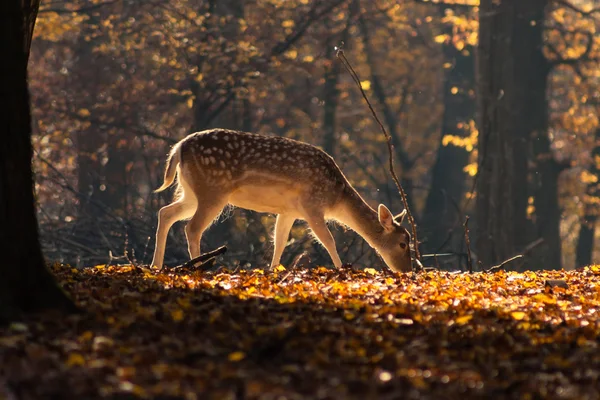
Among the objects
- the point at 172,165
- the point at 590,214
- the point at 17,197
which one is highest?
the point at 17,197

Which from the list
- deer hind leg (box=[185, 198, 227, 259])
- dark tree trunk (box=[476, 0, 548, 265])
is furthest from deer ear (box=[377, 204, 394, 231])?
dark tree trunk (box=[476, 0, 548, 265])

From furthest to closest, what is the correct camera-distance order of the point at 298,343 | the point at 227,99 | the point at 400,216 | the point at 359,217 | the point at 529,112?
the point at 529,112 → the point at 227,99 → the point at 400,216 → the point at 359,217 → the point at 298,343

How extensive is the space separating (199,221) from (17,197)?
5027 millimetres

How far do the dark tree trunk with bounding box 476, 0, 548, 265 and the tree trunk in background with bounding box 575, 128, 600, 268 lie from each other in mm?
7392

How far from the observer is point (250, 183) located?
11.3 meters

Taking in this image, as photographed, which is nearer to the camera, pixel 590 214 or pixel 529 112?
pixel 529 112

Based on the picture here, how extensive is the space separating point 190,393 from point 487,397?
132 centimetres

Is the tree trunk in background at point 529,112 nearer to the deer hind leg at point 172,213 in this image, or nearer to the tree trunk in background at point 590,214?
the tree trunk in background at point 590,214

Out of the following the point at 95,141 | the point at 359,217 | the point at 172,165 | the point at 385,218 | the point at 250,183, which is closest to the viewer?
the point at 172,165

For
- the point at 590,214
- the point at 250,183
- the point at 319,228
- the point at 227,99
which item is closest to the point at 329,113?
the point at 227,99

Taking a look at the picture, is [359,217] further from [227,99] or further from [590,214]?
[590,214]

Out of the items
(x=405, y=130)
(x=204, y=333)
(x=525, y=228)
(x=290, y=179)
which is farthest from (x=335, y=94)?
(x=204, y=333)

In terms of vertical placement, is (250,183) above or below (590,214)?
above

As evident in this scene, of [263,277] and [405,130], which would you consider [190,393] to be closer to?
[263,277]
